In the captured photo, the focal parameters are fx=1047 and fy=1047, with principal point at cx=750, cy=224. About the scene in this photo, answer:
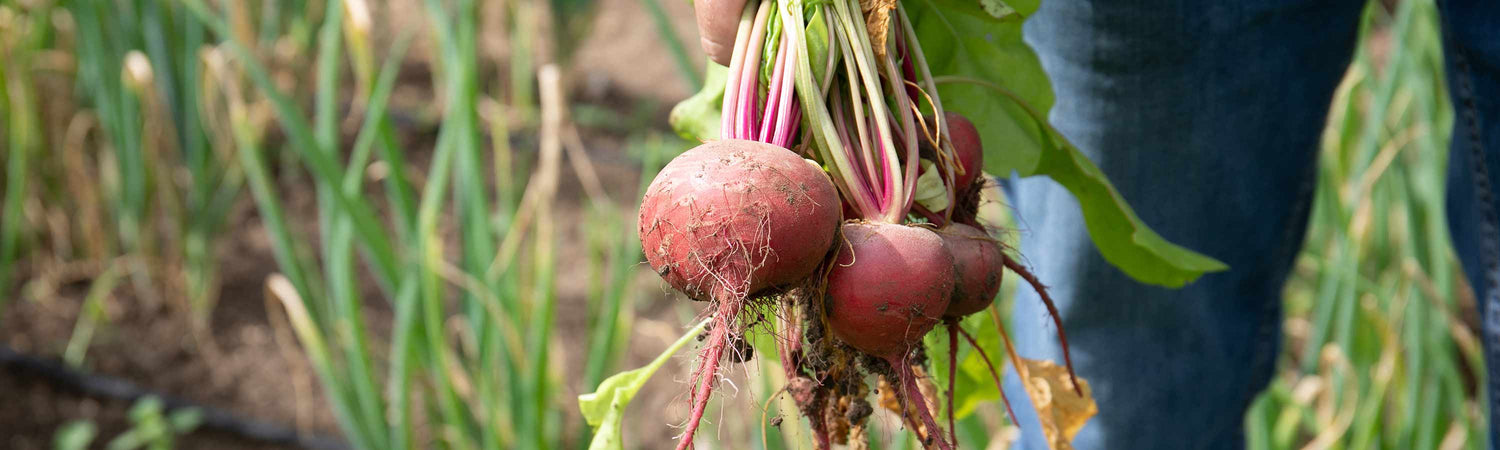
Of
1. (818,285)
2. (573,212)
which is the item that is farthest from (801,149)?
(573,212)

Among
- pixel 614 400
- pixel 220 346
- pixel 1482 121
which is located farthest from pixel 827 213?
pixel 220 346

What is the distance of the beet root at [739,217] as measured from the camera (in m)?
0.48

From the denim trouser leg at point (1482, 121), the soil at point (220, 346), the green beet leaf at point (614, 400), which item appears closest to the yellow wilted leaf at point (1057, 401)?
the green beet leaf at point (614, 400)

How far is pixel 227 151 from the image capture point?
A: 181 centimetres

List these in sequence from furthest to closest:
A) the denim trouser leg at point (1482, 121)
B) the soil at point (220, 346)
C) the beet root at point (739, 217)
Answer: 1. the soil at point (220, 346)
2. the denim trouser leg at point (1482, 121)
3. the beet root at point (739, 217)

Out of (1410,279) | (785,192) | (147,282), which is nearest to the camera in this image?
(785,192)

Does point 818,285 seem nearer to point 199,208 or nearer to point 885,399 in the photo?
point 885,399

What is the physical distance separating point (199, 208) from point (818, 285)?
5.03ft

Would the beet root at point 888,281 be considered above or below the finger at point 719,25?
below

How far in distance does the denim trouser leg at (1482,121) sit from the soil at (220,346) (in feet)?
2.86

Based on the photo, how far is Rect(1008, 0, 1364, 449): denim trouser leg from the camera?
780 mm

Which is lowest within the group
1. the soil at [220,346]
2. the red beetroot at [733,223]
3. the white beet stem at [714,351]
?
the soil at [220,346]

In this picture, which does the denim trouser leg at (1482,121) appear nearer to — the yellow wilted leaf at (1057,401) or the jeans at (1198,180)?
the jeans at (1198,180)

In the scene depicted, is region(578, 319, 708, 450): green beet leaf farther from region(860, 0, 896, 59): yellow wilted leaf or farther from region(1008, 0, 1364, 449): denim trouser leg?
region(1008, 0, 1364, 449): denim trouser leg
